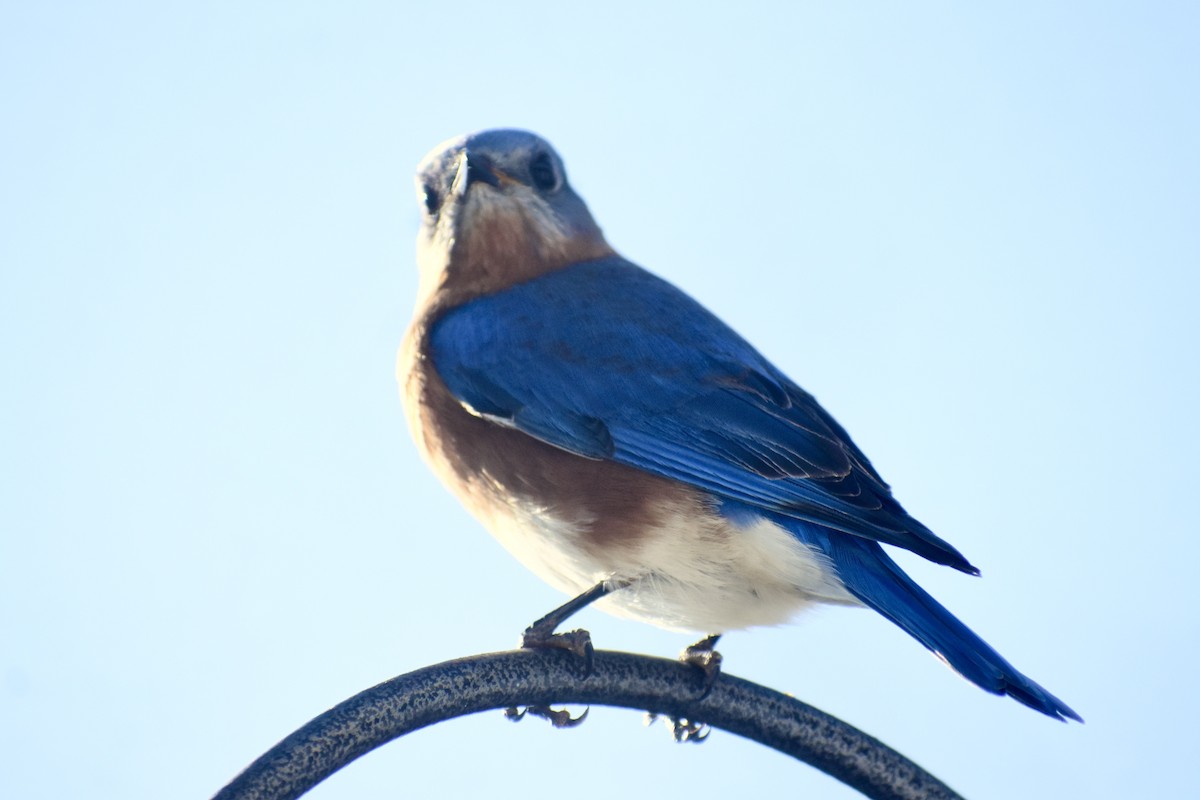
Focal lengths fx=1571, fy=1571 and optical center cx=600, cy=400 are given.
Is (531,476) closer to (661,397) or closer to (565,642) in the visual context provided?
(661,397)

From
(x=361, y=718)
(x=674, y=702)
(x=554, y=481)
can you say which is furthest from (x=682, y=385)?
(x=361, y=718)

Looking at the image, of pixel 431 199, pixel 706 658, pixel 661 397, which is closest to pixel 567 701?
pixel 706 658

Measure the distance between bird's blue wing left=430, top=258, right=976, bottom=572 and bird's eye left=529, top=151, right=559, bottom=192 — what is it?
1.31ft

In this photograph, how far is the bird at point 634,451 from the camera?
3842 millimetres

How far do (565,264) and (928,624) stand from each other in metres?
1.77

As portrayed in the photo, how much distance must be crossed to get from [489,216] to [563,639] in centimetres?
159

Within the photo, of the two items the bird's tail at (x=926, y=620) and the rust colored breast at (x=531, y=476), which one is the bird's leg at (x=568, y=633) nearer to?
the rust colored breast at (x=531, y=476)

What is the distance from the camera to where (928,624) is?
361cm

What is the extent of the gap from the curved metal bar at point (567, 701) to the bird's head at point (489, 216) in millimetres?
1595

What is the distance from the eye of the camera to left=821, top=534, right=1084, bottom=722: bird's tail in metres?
3.36

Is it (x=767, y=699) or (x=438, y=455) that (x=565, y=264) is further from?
(x=767, y=699)

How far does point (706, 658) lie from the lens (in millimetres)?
3705

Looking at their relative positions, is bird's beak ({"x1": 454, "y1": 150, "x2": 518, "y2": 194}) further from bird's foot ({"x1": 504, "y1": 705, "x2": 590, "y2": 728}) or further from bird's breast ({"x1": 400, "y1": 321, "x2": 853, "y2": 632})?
bird's foot ({"x1": 504, "y1": 705, "x2": 590, "y2": 728})

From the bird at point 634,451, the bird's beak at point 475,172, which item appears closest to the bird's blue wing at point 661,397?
the bird at point 634,451
